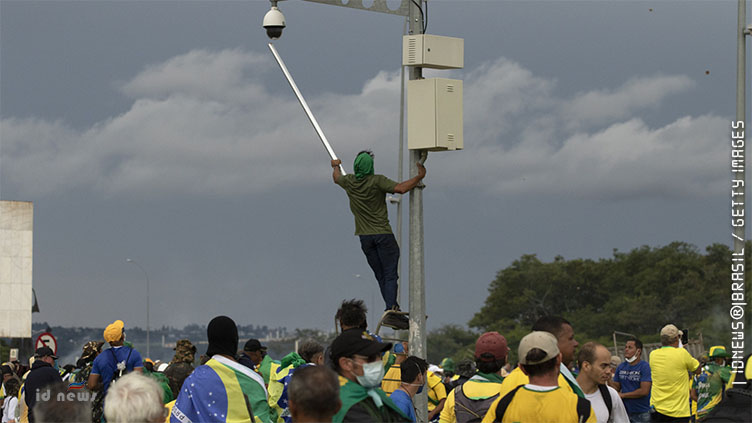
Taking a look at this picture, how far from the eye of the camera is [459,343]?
109m

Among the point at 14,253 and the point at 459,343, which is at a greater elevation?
the point at 14,253

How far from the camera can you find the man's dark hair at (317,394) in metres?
5.05

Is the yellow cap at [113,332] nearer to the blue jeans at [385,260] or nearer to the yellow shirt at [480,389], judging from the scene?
the blue jeans at [385,260]

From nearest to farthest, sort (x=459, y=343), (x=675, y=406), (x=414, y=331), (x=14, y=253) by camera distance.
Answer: (x=414, y=331) < (x=675, y=406) < (x=14, y=253) < (x=459, y=343)

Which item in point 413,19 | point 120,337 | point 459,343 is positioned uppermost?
point 413,19

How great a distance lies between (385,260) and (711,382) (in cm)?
646

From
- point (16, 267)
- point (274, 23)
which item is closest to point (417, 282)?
point (274, 23)

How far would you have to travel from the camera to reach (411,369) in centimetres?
858

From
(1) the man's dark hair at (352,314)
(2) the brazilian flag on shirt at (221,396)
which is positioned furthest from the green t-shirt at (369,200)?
(2) the brazilian flag on shirt at (221,396)

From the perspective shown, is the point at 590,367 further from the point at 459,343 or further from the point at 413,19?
the point at 459,343

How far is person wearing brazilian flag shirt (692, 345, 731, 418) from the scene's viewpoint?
48.0 ft

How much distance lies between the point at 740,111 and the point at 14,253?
5190 cm

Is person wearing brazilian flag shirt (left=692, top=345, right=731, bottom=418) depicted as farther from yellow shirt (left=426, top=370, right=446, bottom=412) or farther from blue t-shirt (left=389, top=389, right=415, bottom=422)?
blue t-shirt (left=389, top=389, right=415, bottom=422)

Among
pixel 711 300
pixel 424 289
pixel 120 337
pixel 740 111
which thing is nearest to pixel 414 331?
pixel 424 289
